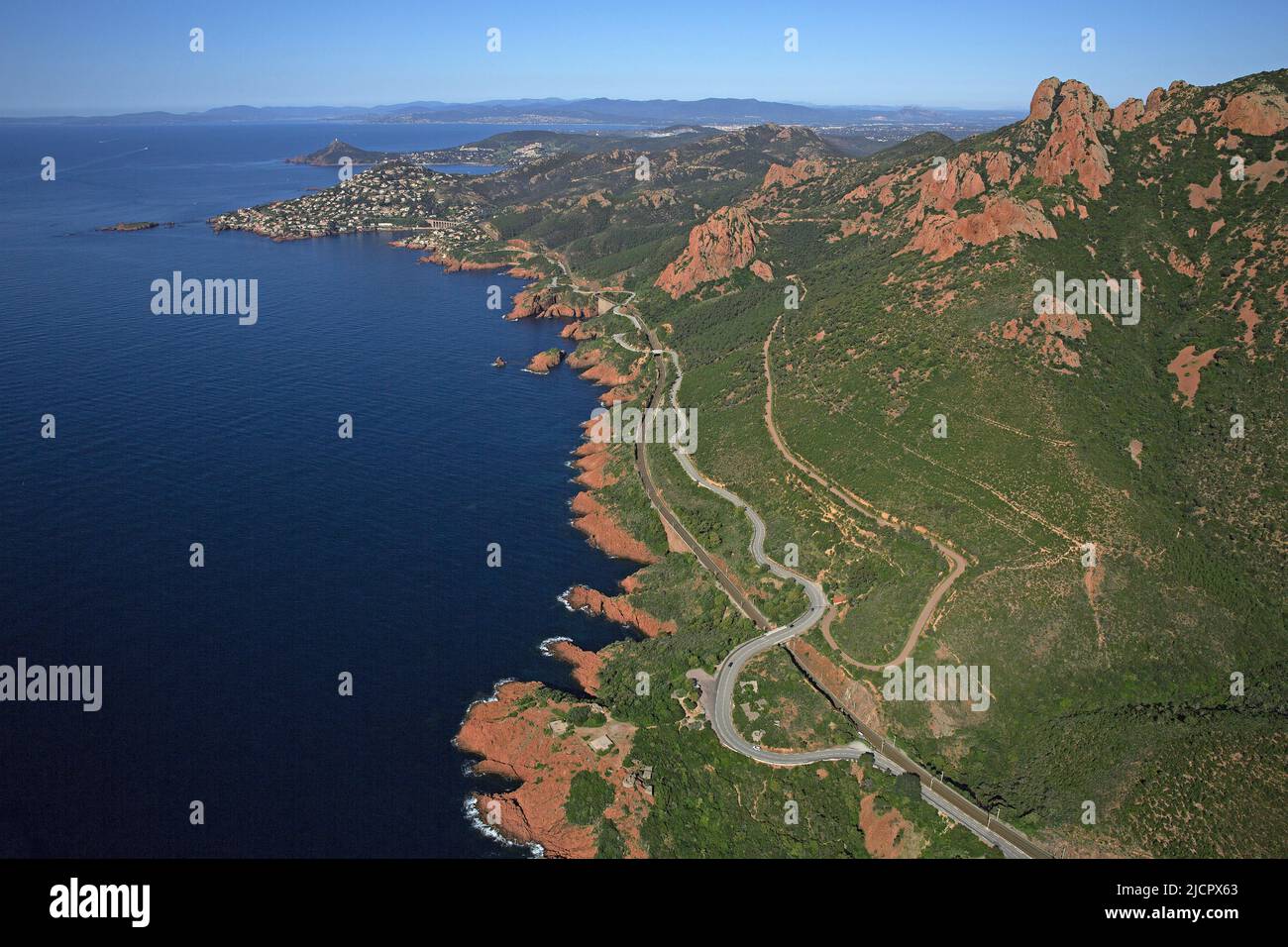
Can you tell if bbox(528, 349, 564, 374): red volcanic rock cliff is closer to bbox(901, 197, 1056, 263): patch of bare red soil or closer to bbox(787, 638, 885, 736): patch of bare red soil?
bbox(901, 197, 1056, 263): patch of bare red soil

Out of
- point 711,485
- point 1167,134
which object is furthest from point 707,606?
point 1167,134

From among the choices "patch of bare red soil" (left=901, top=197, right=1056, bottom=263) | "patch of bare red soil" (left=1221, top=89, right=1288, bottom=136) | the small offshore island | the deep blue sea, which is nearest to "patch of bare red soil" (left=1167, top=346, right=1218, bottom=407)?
the small offshore island

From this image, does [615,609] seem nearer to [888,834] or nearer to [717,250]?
[888,834]

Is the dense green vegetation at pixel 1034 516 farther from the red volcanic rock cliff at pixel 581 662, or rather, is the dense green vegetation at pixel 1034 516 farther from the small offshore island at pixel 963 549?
the red volcanic rock cliff at pixel 581 662

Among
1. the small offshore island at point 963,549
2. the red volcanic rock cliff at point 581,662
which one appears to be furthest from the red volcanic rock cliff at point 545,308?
the red volcanic rock cliff at point 581,662

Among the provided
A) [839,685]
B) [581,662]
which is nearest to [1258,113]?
[839,685]

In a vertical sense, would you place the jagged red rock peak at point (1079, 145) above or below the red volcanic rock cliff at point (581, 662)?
above

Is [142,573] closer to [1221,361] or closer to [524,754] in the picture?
[524,754]
